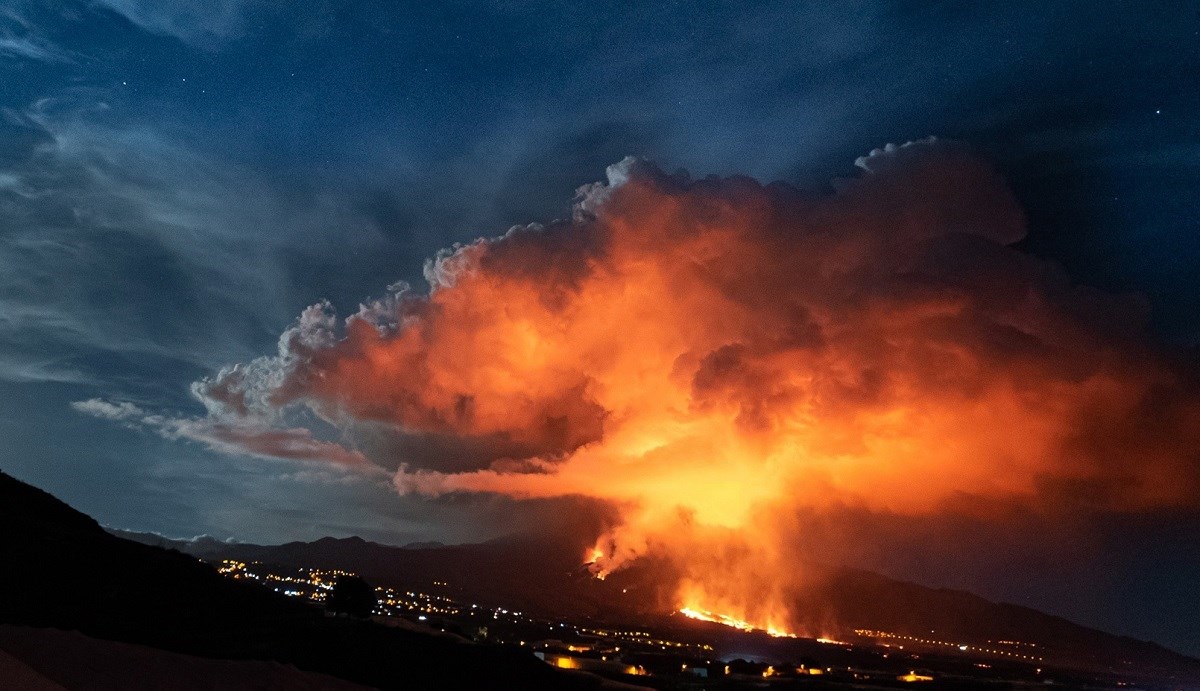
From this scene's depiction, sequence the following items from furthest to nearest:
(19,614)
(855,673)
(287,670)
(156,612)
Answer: (855,673) < (156,612) < (19,614) < (287,670)

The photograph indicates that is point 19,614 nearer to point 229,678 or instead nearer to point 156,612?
point 156,612

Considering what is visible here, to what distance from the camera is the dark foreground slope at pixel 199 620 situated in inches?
3120

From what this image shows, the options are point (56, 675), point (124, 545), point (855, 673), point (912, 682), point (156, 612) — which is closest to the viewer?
point (56, 675)

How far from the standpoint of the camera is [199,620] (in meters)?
88.2

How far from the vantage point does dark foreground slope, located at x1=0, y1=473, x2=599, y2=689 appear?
3120 inches

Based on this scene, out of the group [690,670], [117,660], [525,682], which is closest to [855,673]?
[690,670]

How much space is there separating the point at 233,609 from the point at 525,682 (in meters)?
30.5

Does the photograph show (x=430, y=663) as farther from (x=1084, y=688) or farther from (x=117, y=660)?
(x=1084, y=688)

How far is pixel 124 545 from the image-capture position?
354 ft

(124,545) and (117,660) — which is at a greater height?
(124,545)

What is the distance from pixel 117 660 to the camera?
204 feet

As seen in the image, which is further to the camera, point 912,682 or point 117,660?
point 912,682

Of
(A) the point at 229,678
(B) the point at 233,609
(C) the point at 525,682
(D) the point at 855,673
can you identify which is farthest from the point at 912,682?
(A) the point at 229,678

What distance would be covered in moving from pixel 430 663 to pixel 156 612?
81.3ft
